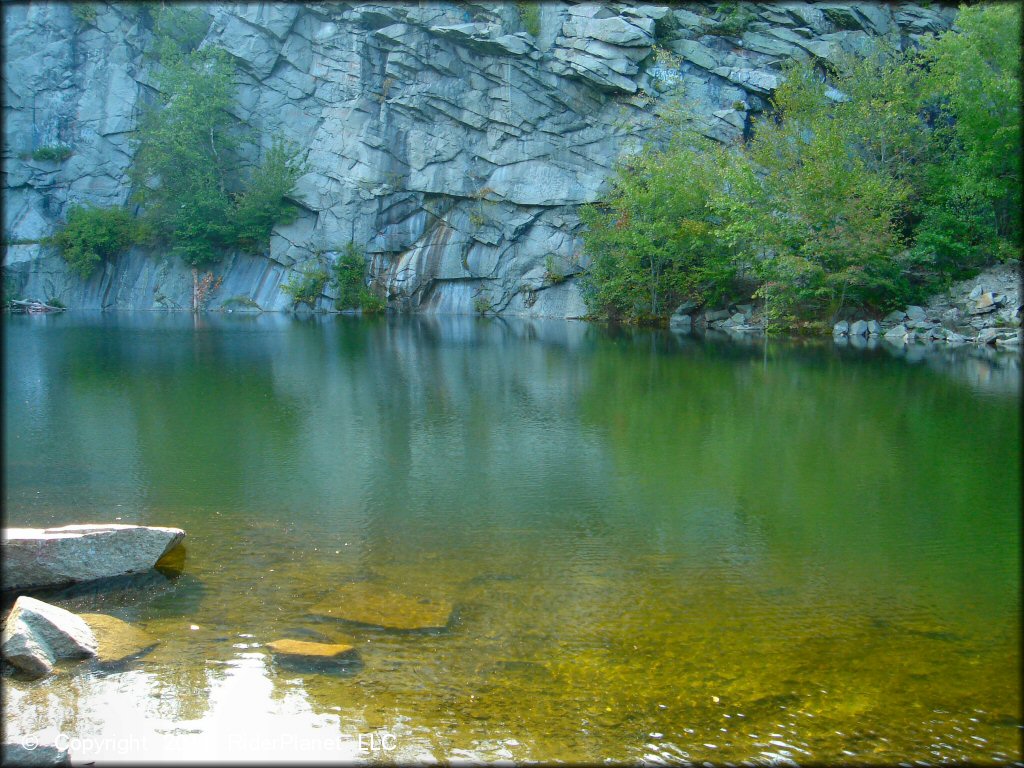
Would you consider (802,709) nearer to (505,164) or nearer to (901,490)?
(901,490)

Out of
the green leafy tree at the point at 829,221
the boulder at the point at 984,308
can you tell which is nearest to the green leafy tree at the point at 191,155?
the green leafy tree at the point at 829,221

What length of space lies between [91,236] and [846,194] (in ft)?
151

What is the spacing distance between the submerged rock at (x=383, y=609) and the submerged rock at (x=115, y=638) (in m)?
1.35

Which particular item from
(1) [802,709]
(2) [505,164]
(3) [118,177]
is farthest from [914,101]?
(3) [118,177]

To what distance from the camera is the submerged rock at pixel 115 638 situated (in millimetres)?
6312

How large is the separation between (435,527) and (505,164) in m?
45.7

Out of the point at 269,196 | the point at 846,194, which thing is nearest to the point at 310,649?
the point at 846,194

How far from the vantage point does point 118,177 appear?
58.4 meters

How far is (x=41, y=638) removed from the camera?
613 cm

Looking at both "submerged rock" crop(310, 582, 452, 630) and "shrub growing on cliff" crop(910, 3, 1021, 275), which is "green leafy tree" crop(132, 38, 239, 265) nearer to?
"shrub growing on cliff" crop(910, 3, 1021, 275)

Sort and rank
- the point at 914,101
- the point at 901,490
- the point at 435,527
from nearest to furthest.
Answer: the point at 435,527 < the point at 901,490 < the point at 914,101

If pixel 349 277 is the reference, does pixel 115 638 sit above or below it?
below

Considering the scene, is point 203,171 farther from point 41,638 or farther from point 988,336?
point 41,638

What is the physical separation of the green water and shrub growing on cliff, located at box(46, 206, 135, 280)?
39244mm
